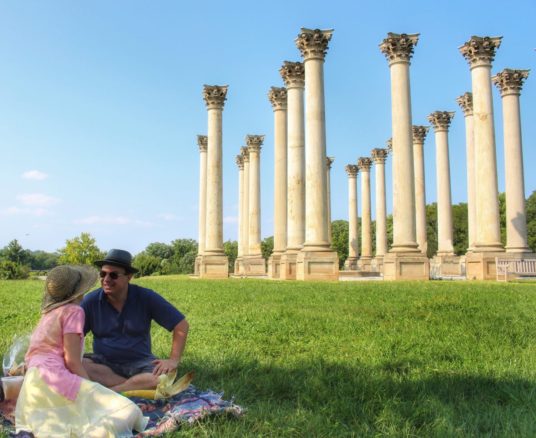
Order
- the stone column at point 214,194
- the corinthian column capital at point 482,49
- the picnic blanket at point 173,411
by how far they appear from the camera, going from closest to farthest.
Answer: the picnic blanket at point 173,411, the corinthian column capital at point 482,49, the stone column at point 214,194

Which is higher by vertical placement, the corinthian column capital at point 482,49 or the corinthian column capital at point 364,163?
the corinthian column capital at point 482,49

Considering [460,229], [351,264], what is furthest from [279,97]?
[460,229]

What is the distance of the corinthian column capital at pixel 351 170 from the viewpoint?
95000 mm

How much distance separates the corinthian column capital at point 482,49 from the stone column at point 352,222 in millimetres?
41547

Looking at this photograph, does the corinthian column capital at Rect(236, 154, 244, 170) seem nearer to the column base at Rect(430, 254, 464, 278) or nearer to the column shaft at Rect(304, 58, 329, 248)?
the column base at Rect(430, 254, 464, 278)

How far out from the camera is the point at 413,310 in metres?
20.5

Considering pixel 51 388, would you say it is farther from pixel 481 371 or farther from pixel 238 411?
pixel 481 371

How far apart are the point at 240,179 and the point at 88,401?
8582cm

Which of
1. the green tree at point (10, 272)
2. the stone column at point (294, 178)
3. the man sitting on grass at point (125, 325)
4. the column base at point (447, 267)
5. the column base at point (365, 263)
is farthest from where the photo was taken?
the green tree at point (10, 272)

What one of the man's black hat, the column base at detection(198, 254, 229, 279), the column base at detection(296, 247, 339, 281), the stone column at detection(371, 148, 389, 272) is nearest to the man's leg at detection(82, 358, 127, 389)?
the man's black hat

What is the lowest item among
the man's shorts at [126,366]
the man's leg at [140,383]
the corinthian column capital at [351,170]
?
the man's leg at [140,383]

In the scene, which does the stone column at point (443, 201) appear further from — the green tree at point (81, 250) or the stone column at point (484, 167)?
the green tree at point (81, 250)

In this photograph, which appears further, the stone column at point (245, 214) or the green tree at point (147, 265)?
the green tree at point (147, 265)

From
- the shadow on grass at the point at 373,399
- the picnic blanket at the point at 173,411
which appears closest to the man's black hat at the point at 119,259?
the picnic blanket at the point at 173,411
